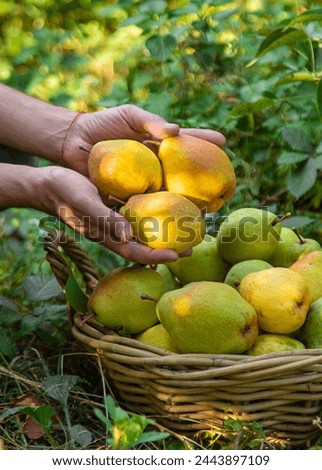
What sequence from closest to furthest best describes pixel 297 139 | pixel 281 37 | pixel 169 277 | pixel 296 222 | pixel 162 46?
pixel 169 277 < pixel 281 37 < pixel 296 222 < pixel 297 139 < pixel 162 46

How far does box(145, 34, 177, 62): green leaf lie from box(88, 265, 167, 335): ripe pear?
94 centimetres

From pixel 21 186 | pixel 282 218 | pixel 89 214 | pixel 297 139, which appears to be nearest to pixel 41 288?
pixel 21 186

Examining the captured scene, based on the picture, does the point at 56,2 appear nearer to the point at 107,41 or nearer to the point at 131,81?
the point at 107,41

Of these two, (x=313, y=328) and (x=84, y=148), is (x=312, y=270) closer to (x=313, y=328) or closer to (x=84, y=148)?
(x=313, y=328)

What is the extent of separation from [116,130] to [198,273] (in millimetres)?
371

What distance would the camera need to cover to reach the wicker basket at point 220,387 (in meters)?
1.25

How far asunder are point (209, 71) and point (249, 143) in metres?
0.27

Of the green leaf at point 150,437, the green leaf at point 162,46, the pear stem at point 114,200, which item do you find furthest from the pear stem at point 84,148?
the green leaf at point 150,437

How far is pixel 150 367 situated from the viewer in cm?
132

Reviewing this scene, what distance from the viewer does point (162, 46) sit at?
→ 223cm

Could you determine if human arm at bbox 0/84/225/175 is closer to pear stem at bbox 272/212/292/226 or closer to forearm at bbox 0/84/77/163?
forearm at bbox 0/84/77/163

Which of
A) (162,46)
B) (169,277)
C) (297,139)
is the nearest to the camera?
(169,277)

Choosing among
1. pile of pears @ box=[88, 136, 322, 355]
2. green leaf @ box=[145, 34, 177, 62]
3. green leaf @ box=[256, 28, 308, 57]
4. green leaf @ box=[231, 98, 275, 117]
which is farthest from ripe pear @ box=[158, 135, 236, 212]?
green leaf @ box=[145, 34, 177, 62]
